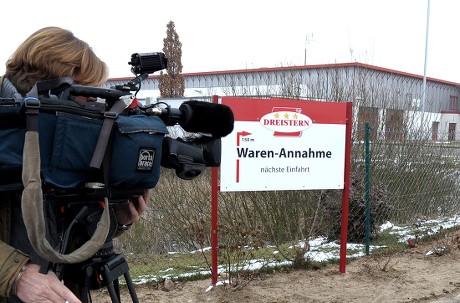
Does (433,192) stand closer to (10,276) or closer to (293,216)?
(293,216)

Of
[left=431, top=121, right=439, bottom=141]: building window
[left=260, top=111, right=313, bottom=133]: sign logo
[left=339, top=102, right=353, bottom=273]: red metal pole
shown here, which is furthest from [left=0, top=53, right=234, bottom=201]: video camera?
[left=431, top=121, right=439, bottom=141]: building window

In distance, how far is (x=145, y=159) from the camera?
Result: 1.57m

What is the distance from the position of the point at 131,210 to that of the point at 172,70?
2550 centimetres

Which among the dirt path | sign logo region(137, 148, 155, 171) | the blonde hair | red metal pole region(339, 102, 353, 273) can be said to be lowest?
the dirt path

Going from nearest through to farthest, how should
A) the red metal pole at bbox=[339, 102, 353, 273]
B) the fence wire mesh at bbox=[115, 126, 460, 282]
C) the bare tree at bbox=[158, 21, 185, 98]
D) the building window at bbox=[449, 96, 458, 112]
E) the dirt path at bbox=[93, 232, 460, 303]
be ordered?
1. the dirt path at bbox=[93, 232, 460, 303]
2. the red metal pole at bbox=[339, 102, 353, 273]
3. the fence wire mesh at bbox=[115, 126, 460, 282]
4. the bare tree at bbox=[158, 21, 185, 98]
5. the building window at bbox=[449, 96, 458, 112]

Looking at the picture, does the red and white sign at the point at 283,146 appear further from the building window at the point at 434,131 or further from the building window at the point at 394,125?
the building window at the point at 434,131

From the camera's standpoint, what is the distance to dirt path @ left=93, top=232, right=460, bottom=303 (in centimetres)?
451

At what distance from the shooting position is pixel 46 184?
1.49m

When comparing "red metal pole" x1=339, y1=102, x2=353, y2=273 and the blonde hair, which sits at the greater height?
the blonde hair

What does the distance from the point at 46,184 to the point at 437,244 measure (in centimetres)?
598

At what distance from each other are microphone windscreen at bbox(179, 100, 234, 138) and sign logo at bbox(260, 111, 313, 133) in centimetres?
275

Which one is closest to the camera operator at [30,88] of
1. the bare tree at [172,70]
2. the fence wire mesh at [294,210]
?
the fence wire mesh at [294,210]

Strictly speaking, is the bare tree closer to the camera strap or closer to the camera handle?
the camera handle

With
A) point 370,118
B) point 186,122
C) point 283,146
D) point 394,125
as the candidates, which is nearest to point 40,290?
point 186,122
